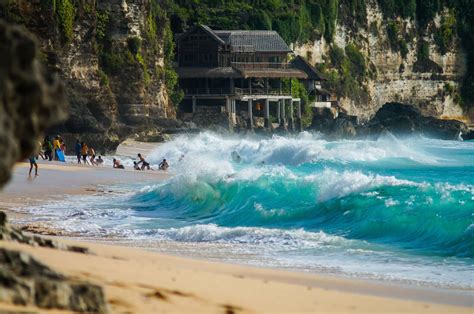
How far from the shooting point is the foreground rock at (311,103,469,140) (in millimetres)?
75062

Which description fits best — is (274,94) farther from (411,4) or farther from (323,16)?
(411,4)

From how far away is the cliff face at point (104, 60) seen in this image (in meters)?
45.0

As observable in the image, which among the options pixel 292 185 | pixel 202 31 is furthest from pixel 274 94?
pixel 292 185

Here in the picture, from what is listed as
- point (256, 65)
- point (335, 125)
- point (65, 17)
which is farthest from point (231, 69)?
point (65, 17)

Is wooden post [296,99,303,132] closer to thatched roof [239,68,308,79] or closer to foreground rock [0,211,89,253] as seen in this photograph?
thatched roof [239,68,308,79]

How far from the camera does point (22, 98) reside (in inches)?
262

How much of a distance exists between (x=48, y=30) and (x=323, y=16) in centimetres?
4816

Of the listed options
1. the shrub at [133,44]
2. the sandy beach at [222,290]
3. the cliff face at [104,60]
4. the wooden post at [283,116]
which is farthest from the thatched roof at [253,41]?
the sandy beach at [222,290]

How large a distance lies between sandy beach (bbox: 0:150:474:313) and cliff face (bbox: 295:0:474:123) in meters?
82.8

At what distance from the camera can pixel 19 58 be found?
6.61 m

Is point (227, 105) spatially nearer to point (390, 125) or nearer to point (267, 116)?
point (267, 116)

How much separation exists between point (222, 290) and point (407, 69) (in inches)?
3702

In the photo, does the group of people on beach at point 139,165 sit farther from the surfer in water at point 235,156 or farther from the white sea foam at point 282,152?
the surfer in water at point 235,156

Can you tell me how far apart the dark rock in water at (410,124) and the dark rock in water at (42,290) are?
6786 centimetres
